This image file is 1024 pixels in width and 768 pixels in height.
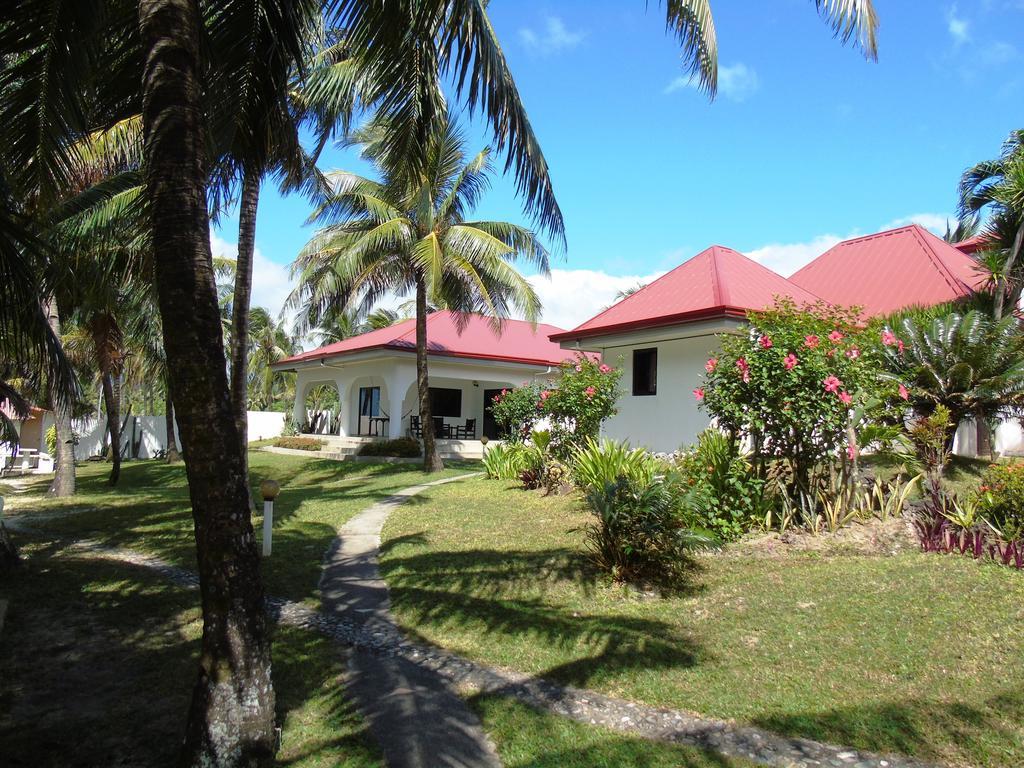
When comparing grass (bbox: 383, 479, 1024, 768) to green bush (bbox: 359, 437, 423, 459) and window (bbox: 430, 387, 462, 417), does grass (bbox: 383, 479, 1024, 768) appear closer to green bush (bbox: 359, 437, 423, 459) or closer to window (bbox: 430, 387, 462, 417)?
green bush (bbox: 359, 437, 423, 459)

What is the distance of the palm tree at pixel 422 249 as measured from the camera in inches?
690

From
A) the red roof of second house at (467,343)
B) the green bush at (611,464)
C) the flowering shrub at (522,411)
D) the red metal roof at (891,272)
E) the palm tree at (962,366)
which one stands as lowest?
the green bush at (611,464)

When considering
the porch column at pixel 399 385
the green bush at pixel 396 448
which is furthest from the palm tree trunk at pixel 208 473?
the porch column at pixel 399 385

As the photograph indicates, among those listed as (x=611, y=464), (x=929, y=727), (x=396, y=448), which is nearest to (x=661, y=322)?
(x=611, y=464)

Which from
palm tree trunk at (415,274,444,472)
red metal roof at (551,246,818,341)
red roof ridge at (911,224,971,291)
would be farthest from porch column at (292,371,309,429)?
red roof ridge at (911,224,971,291)

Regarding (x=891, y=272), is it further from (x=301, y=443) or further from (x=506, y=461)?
(x=301, y=443)

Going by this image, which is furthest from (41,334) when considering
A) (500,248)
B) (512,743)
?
(500,248)

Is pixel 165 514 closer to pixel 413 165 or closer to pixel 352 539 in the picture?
pixel 352 539

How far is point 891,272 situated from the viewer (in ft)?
60.7

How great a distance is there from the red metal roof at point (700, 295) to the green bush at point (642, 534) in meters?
7.12

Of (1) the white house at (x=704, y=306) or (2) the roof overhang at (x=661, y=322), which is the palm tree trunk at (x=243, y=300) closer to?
(1) the white house at (x=704, y=306)

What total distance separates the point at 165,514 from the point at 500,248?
9690 mm

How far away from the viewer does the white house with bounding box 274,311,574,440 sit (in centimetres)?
2322

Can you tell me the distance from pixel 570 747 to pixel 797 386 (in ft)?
16.9
